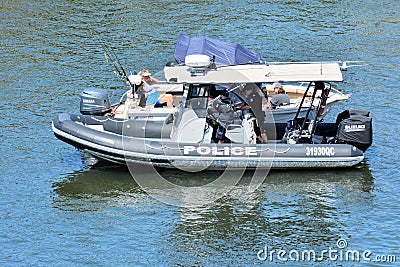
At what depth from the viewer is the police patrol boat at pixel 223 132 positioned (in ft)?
51.6

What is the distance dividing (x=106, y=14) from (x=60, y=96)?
923cm

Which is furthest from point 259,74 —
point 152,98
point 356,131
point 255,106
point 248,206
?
point 152,98

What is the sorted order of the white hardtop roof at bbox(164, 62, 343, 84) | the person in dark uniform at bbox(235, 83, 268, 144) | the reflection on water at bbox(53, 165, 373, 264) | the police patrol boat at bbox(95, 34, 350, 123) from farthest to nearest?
the police patrol boat at bbox(95, 34, 350, 123) < the person in dark uniform at bbox(235, 83, 268, 144) < the white hardtop roof at bbox(164, 62, 343, 84) < the reflection on water at bbox(53, 165, 373, 264)

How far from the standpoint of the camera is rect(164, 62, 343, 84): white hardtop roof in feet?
51.4

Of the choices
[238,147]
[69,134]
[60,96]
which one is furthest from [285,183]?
[60,96]

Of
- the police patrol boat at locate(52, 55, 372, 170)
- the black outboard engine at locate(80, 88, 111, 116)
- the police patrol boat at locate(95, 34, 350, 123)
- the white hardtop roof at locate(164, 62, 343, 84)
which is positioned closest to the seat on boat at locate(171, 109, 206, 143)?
the police patrol boat at locate(52, 55, 372, 170)

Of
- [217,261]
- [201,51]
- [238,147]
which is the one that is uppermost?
[201,51]

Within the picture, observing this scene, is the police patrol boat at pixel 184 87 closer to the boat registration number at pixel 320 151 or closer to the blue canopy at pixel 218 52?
the blue canopy at pixel 218 52

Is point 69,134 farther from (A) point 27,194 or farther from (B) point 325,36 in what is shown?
(B) point 325,36

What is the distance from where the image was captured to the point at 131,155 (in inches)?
624

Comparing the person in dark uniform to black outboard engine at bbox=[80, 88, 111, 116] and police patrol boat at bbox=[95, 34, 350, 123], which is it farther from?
black outboard engine at bbox=[80, 88, 111, 116]

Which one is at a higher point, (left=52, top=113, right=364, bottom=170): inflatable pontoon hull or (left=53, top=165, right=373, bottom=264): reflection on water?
(left=52, top=113, right=364, bottom=170): inflatable pontoon hull

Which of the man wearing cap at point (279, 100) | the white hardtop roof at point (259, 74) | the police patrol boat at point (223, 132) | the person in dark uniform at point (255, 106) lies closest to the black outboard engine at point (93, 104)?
the police patrol boat at point (223, 132)

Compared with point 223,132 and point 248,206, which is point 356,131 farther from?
point 248,206
